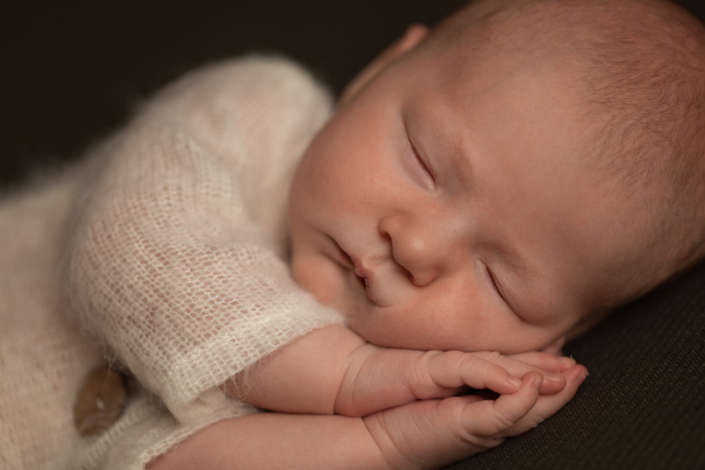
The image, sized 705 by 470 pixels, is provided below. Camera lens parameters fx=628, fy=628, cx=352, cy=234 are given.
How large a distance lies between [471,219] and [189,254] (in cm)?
45

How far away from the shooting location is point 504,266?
0.98 m

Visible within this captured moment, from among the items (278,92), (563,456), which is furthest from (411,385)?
(278,92)

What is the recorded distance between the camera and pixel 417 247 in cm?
93

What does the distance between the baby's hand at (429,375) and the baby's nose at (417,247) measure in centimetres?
12

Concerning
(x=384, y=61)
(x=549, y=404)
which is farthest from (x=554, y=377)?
(x=384, y=61)

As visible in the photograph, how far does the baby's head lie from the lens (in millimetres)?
948

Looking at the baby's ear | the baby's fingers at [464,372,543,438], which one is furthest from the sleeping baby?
the baby's ear

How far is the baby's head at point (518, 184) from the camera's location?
0.95 meters

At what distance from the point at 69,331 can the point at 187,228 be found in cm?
35

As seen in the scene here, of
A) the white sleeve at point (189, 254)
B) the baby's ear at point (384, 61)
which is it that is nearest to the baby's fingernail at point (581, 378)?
the white sleeve at point (189, 254)

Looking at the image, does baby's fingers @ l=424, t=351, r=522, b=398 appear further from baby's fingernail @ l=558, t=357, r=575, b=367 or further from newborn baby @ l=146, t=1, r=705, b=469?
baby's fingernail @ l=558, t=357, r=575, b=367

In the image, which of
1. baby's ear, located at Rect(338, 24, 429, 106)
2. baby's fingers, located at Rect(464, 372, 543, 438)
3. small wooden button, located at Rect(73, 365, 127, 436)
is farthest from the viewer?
baby's ear, located at Rect(338, 24, 429, 106)

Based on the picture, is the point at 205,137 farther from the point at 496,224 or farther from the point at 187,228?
the point at 496,224

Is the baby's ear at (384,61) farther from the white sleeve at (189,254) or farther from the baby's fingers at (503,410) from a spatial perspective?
the baby's fingers at (503,410)
